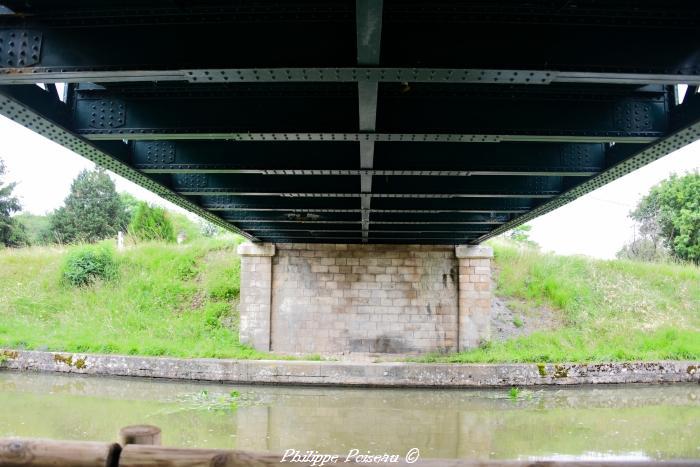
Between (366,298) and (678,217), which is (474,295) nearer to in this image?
(366,298)

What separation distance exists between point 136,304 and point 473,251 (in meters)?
10.4

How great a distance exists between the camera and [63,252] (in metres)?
21.3

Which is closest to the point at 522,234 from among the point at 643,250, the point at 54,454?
the point at 643,250

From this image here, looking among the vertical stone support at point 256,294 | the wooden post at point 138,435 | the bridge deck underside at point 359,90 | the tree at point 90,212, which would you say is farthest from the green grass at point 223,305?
the tree at point 90,212

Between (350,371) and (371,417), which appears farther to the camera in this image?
(350,371)

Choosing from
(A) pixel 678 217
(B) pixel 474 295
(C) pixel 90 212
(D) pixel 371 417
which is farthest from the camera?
(C) pixel 90 212

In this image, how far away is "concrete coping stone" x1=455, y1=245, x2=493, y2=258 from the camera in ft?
50.8

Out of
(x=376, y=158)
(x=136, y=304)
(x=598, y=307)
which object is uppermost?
(x=376, y=158)

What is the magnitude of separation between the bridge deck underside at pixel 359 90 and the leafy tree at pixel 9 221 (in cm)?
3123

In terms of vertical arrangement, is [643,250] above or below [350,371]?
above

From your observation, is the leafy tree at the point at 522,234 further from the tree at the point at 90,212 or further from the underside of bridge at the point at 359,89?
the underside of bridge at the point at 359,89

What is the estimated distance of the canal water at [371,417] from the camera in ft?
25.4

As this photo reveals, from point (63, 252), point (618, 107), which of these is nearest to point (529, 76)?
point (618, 107)

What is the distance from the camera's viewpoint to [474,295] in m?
15.4
